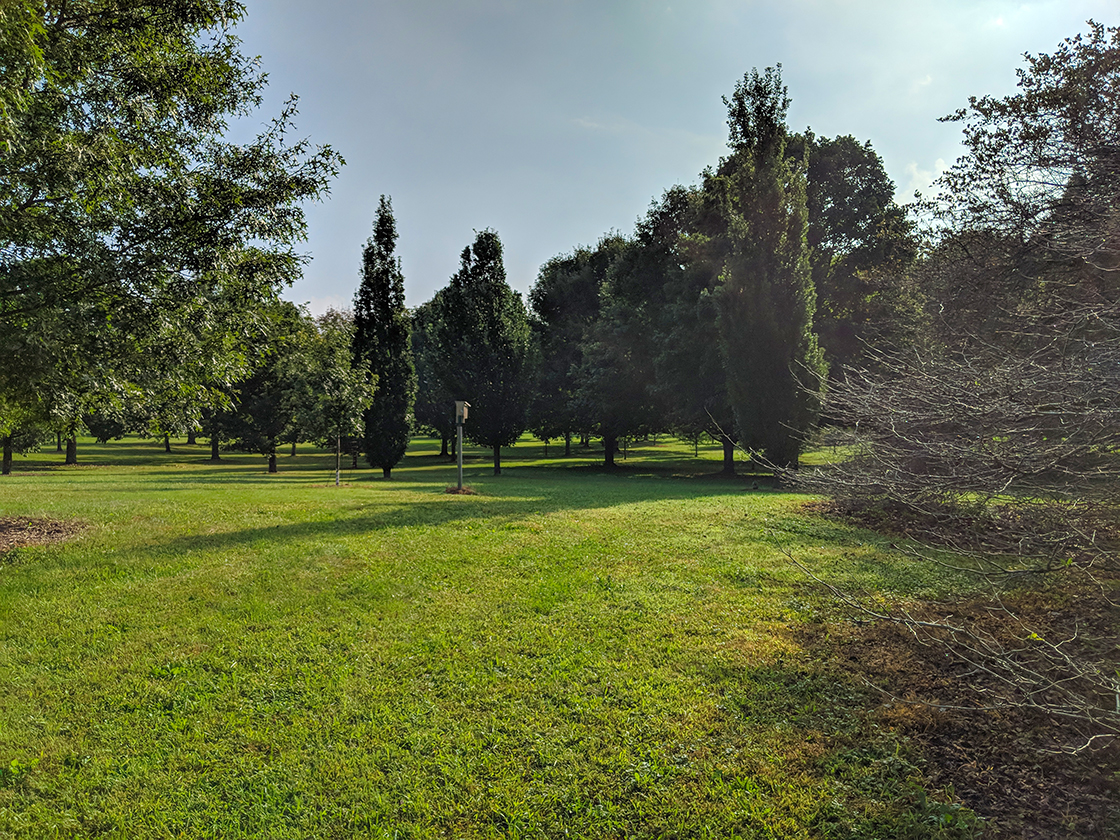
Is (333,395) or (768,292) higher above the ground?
(768,292)

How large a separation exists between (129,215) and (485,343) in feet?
60.2

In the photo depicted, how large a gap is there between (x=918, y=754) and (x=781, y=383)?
15.4 meters

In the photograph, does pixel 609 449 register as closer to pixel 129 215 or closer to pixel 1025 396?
pixel 129 215

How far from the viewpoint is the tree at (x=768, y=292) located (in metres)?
17.8

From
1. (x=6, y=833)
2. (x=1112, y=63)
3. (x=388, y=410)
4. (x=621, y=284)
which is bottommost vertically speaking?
(x=6, y=833)

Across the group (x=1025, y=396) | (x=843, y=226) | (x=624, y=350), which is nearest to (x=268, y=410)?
(x=624, y=350)

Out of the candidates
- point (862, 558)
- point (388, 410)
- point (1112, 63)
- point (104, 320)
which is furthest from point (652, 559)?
point (388, 410)

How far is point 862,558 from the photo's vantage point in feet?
26.4

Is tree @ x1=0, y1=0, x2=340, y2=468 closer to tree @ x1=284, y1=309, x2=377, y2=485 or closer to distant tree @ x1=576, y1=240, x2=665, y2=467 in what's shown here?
tree @ x1=284, y1=309, x2=377, y2=485

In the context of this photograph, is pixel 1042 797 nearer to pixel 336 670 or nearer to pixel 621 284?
pixel 336 670

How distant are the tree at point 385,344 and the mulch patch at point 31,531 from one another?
627 inches

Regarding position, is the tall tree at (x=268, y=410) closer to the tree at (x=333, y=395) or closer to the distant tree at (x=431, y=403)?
the distant tree at (x=431, y=403)

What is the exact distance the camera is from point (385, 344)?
25453 millimetres

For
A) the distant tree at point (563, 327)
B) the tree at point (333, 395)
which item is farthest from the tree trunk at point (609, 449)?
the tree at point (333, 395)
